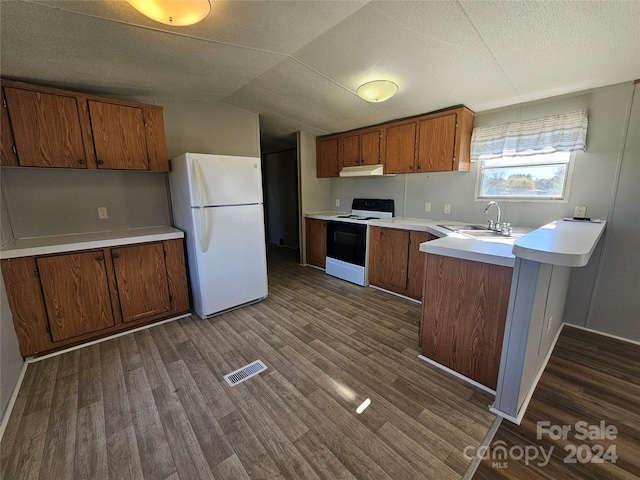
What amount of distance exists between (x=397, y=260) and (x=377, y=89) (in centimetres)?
189

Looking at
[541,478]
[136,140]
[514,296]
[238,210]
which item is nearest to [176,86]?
[136,140]

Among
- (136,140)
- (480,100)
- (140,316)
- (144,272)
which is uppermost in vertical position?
(480,100)

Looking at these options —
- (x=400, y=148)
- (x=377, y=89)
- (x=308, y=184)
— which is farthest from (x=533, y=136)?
(x=308, y=184)

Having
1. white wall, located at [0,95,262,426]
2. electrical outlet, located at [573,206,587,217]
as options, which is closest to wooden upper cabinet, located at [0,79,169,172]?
white wall, located at [0,95,262,426]

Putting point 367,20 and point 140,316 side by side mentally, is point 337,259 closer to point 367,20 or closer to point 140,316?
point 140,316

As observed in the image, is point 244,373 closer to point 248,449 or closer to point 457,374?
point 248,449

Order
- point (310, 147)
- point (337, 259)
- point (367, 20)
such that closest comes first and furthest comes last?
point (367, 20)
point (337, 259)
point (310, 147)

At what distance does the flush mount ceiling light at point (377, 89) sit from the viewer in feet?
7.23

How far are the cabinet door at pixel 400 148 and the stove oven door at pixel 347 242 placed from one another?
874 millimetres

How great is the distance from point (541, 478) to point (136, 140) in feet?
12.5

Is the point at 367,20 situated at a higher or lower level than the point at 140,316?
higher

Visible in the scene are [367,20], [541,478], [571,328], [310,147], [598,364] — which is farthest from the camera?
[310,147]

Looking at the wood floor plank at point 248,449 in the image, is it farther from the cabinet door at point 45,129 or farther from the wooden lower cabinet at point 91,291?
the cabinet door at point 45,129

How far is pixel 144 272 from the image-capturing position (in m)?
2.53
